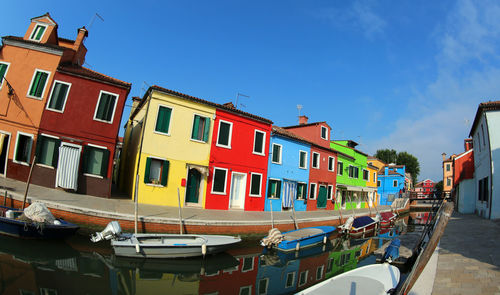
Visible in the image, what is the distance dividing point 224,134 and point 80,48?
1130 cm

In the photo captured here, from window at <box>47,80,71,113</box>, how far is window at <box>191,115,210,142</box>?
7082mm

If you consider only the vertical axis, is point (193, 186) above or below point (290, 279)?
above

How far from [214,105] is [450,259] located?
46.0 ft

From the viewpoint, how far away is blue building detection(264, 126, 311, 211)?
20.0 m

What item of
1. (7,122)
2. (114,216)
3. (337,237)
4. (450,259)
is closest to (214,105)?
(114,216)

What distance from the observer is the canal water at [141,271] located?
700cm

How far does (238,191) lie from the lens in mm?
17953

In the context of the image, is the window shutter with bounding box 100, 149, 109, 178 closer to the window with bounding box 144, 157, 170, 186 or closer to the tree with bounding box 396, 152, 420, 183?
the window with bounding box 144, 157, 170, 186

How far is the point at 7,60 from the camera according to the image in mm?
14023

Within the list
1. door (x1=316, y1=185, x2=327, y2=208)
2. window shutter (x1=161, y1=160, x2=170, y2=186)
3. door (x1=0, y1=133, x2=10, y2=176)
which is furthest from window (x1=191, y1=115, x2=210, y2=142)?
door (x1=316, y1=185, x2=327, y2=208)

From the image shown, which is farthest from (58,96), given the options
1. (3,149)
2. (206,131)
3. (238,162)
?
(238,162)

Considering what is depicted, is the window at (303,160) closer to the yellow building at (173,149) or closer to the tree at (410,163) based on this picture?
the yellow building at (173,149)

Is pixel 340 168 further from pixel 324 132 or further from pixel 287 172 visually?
pixel 287 172

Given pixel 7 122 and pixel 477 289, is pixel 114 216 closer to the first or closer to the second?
pixel 7 122
